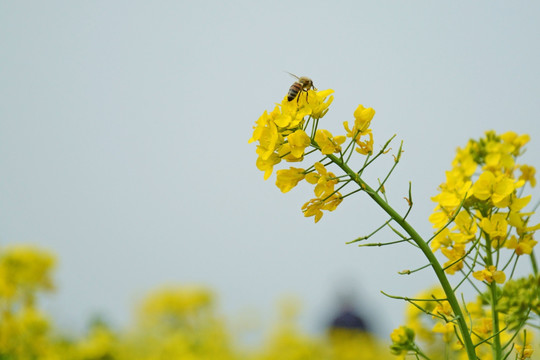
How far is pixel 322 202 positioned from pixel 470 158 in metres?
0.73

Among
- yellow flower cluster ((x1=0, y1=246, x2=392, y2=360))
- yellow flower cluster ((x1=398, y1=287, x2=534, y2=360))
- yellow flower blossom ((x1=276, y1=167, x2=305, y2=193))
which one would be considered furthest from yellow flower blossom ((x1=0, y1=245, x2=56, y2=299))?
yellow flower blossom ((x1=276, y1=167, x2=305, y2=193))

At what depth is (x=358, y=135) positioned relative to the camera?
4.32ft

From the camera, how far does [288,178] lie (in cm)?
130

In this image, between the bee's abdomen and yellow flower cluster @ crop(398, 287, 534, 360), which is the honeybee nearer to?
the bee's abdomen

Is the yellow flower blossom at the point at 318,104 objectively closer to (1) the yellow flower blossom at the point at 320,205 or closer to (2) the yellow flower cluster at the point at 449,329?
(1) the yellow flower blossom at the point at 320,205

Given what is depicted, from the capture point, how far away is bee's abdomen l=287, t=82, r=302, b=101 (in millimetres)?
1439

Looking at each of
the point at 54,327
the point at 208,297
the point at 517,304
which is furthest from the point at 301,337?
the point at 517,304

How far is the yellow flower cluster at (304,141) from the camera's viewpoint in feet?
4.12

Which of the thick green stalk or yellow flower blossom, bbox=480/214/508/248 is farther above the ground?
yellow flower blossom, bbox=480/214/508/248

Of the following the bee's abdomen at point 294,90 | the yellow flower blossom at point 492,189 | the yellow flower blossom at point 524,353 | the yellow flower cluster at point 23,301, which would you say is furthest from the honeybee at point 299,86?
the yellow flower cluster at point 23,301

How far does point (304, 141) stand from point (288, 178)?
0.11m

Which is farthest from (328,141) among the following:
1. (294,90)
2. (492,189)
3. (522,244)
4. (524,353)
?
(524,353)

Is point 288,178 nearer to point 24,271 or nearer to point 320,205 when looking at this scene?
point 320,205

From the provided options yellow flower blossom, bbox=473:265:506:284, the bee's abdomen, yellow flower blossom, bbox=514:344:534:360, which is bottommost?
yellow flower blossom, bbox=514:344:534:360
